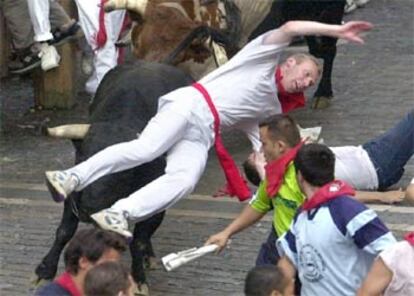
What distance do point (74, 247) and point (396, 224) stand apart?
13.3 feet

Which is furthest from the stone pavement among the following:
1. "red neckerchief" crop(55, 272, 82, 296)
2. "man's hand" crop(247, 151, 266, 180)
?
"red neckerchief" crop(55, 272, 82, 296)

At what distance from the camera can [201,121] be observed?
841 centimetres

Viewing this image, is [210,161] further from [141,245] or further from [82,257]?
[82,257]

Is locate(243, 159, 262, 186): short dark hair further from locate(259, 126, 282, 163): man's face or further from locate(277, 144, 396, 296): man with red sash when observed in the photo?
locate(277, 144, 396, 296): man with red sash

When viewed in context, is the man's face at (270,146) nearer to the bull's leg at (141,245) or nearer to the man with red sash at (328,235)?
the man with red sash at (328,235)

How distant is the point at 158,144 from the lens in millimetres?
8148

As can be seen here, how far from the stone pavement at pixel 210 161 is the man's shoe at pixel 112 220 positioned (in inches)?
45.1

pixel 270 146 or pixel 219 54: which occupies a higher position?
pixel 270 146

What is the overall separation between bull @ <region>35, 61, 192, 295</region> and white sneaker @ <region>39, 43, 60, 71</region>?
4.38 metres

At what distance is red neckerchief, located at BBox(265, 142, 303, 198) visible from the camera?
6965mm

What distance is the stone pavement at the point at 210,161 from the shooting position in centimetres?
904

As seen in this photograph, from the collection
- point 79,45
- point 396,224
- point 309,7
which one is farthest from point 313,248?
point 79,45

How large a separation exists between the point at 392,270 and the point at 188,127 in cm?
291

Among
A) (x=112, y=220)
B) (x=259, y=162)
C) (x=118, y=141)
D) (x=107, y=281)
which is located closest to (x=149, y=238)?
(x=118, y=141)
